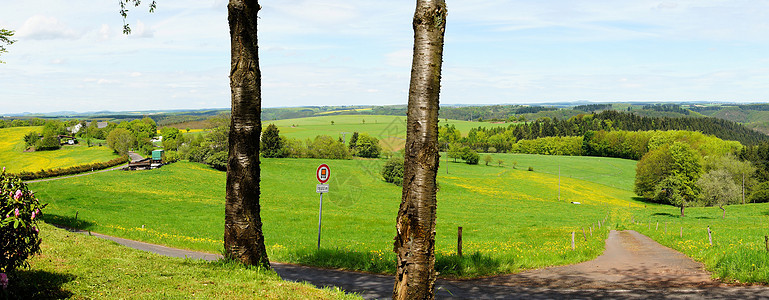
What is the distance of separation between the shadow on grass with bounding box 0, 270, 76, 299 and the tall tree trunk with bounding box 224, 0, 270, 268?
105 inches

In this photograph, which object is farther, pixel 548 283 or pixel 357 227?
pixel 357 227

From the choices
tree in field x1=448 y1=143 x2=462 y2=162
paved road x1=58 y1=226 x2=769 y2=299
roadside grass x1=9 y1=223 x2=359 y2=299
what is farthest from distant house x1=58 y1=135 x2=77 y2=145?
roadside grass x1=9 y1=223 x2=359 y2=299

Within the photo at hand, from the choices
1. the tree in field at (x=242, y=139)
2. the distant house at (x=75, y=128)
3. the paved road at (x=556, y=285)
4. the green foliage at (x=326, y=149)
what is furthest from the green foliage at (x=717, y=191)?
the distant house at (x=75, y=128)

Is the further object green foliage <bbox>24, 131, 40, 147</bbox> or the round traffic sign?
green foliage <bbox>24, 131, 40, 147</bbox>

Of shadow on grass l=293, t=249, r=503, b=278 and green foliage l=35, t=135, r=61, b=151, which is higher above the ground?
shadow on grass l=293, t=249, r=503, b=278

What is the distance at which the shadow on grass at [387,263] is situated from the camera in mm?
12258

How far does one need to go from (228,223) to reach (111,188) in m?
46.1

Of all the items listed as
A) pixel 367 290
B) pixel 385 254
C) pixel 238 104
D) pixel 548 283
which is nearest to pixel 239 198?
pixel 238 104

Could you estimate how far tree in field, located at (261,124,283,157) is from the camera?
89.6m

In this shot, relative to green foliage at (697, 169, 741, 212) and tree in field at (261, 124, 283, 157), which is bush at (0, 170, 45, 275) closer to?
tree in field at (261, 124, 283, 157)

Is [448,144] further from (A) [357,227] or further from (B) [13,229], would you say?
(B) [13,229]

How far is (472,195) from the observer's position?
2766 inches

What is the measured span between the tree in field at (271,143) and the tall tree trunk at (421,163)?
8580 centimetres

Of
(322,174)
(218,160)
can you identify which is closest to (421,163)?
(322,174)
